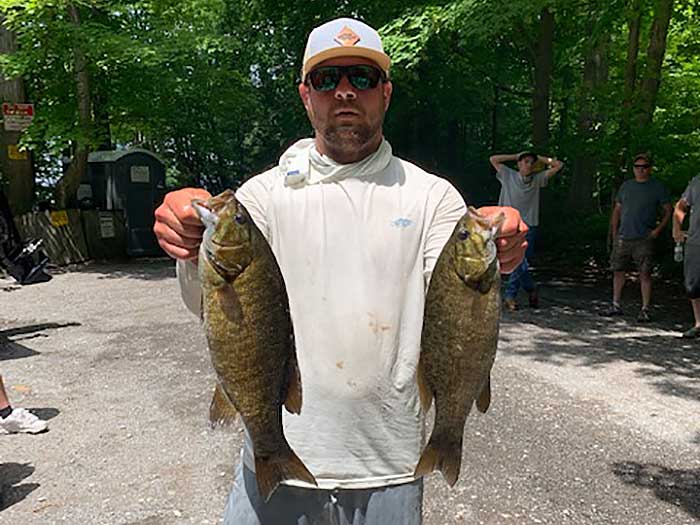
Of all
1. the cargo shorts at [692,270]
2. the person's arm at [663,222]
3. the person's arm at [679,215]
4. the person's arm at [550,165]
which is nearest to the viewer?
the cargo shorts at [692,270]

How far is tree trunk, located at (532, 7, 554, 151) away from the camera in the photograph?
47.5ft

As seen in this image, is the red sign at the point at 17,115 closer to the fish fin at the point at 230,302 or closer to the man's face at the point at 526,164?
the man's face at the point at 526,164

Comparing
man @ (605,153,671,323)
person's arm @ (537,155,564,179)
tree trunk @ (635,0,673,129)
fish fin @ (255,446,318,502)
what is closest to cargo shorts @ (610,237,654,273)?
man @ (605,153,671,323)

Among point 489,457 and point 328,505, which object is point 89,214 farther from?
point 328,505

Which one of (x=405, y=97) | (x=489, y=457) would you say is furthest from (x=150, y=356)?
(x=405, y=97)

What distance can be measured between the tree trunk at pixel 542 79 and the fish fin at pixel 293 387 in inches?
523

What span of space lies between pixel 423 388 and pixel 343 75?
1023mm

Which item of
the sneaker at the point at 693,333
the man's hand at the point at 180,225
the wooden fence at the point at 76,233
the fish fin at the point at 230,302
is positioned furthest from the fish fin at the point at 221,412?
the wooden fence at the point at 76,233

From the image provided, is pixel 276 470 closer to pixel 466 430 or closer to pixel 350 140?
pixel 350 140

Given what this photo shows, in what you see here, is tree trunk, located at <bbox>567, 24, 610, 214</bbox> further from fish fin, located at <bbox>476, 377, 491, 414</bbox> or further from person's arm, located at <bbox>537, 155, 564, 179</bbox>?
fish fin, located at <bbox>476, 377, 491, 414</bbox>

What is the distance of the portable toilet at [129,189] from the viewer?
16.1 m

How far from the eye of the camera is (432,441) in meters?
2.04

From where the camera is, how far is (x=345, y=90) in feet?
6.97

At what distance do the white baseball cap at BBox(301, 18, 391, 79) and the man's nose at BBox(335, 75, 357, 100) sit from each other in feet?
0.27
